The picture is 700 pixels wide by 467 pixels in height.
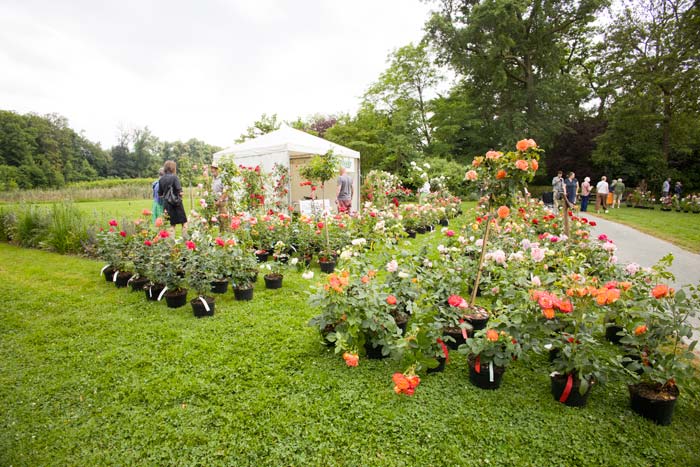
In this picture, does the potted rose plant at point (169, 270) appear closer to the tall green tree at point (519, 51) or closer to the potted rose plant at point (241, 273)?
the potted rose plant at point (241, 273)

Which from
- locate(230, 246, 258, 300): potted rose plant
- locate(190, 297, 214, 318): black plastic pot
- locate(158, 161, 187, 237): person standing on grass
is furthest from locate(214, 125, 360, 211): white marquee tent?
locate(190, 297, 214, 318): black plastic pot

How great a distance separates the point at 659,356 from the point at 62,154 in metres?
48.7

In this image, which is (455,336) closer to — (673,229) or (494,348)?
(494,348)

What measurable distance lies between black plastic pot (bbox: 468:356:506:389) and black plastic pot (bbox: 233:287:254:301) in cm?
237

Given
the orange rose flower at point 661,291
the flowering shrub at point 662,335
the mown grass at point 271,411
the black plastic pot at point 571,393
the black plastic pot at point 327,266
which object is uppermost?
the orange rose flower at point 661,291

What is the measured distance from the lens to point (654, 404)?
174 cm

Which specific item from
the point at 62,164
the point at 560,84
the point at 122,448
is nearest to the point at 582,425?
the point at 122,448

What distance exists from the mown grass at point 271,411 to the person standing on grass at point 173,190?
8.49ft

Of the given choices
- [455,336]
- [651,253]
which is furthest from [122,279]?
[651,253]

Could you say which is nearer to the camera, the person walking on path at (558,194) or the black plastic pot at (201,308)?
the black plastic pot at (201,308)

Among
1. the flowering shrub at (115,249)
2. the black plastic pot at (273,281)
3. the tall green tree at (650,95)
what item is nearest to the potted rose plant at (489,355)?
the black plastic pot at (273,281)

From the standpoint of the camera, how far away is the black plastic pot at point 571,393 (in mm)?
1885

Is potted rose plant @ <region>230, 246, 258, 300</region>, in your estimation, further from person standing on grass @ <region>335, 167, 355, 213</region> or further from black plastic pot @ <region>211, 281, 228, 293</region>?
person standing on grass @ <region>335, 167, 355, 213</region>

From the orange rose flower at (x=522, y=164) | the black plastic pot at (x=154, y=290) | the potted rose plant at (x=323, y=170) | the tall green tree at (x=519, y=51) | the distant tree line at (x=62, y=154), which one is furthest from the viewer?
the distant tree line at (x=62, y=154)
